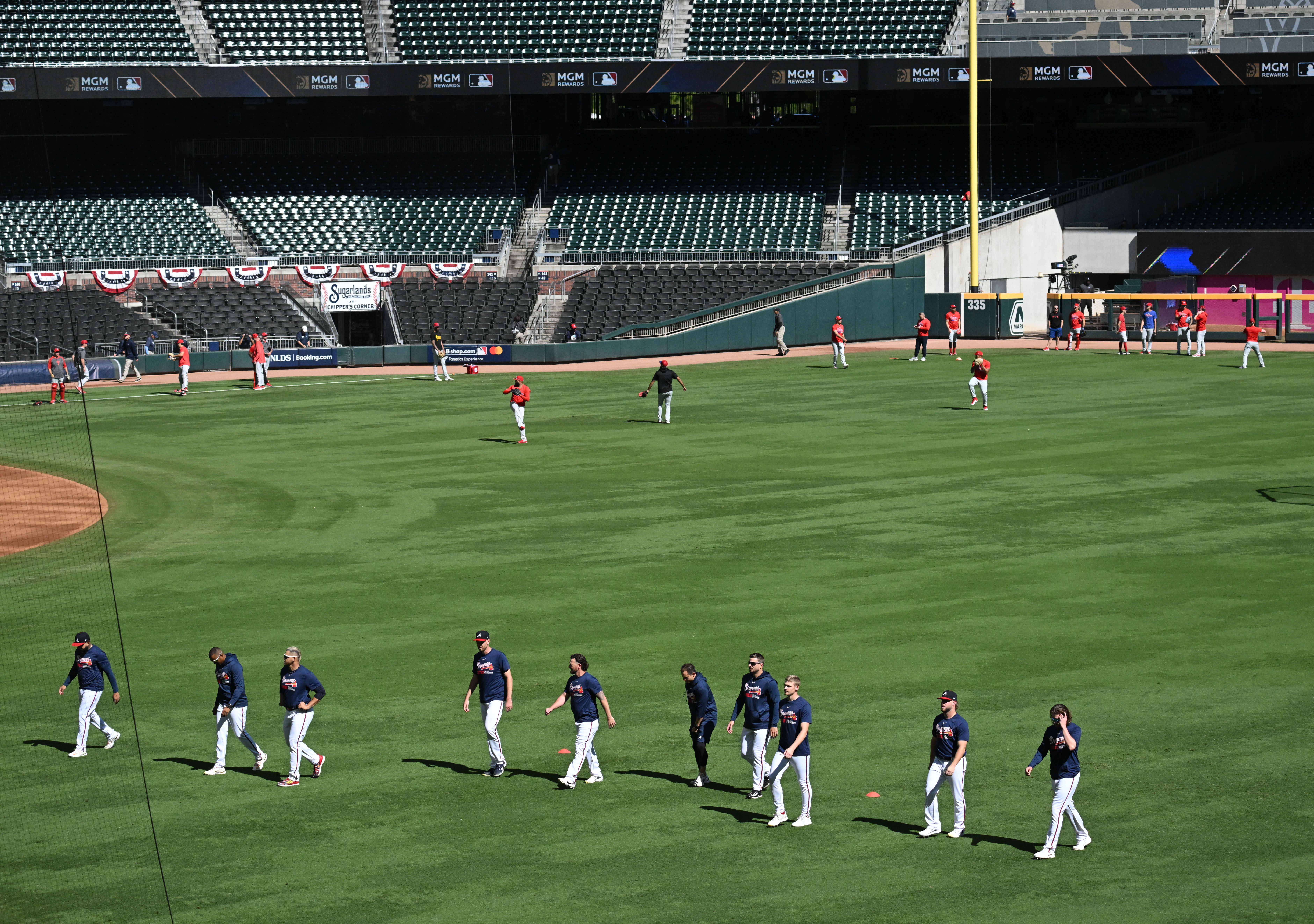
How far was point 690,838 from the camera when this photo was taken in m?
13.1

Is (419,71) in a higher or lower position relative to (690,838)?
higher

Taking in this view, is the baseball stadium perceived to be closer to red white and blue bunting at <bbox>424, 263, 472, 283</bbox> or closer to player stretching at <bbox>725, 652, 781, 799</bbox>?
player stretching at <bbox>725, 652, 781, 799</bbox>

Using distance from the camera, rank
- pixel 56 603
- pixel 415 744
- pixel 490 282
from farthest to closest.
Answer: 1. pixel 490 282
2. pixel 56 603
3. pixel 415 744

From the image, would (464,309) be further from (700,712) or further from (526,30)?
(700,712)

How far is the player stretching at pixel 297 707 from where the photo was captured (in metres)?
14.4

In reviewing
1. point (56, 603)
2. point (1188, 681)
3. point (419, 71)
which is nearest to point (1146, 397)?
point (1188, 681)

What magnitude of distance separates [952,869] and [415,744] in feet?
19.2

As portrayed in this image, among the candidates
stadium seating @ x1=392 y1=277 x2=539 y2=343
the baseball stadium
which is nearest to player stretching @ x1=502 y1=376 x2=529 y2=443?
the baseball stadium

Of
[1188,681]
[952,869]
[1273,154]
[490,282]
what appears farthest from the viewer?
[1273,154]

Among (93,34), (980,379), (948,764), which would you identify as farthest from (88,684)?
(93,34)

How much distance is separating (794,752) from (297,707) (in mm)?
4777

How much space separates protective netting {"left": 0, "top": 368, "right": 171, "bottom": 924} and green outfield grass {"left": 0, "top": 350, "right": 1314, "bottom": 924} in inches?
5.4

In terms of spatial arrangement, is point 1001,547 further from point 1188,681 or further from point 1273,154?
point 1273,154

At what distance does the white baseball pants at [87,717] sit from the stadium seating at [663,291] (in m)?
42.9
